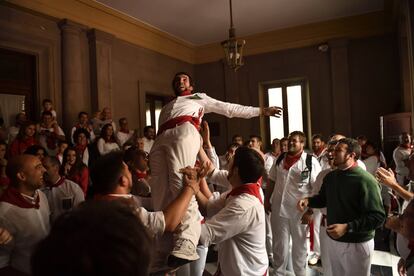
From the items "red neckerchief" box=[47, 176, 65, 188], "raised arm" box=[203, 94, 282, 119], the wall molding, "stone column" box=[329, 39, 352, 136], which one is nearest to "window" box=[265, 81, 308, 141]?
"stone column" box=[329, 39, 352, 136]

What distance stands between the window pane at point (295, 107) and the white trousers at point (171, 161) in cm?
716

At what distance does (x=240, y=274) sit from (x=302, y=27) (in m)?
7.75

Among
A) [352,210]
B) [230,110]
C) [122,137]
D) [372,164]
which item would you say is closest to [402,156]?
[372,164]

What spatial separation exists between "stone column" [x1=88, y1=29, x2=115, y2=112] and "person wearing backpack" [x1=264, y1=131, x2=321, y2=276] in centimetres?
430

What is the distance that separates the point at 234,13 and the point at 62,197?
5.84 metres

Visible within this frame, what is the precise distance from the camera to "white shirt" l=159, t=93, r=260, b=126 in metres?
2.44

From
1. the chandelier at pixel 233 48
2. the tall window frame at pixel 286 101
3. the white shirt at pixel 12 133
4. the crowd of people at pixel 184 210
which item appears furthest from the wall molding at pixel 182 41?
the crowd of people at pixel 184 210

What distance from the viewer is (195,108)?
2518 millimetres

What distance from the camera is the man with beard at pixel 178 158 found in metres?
1.94

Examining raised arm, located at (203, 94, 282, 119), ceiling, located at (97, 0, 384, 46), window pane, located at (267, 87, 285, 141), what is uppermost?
ceiling, located at (97, 0, 384, 46)

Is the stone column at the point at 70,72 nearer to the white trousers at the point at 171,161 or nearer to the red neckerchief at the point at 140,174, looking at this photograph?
the red neckerchief at the point at 140,174

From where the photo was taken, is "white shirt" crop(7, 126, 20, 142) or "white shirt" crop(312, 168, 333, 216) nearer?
"white shirt" crop(312, 168, 333, 216)

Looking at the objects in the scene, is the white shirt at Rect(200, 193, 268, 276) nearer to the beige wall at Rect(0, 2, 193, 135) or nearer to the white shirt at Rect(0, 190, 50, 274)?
the white shirt at Rect(0, 190, 50, 274)

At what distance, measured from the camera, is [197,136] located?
7.68 feet
